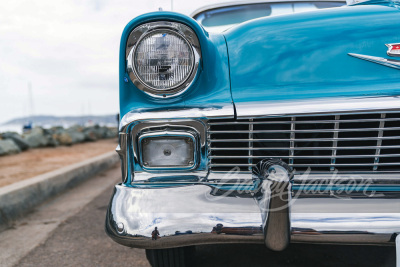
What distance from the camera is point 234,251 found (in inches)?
67.5

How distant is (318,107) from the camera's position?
1.11 metres

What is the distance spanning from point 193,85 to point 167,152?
269 mm

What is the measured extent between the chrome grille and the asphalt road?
2.01 ft

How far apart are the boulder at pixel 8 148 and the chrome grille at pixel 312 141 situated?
4923mm

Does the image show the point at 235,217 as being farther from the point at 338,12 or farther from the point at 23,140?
the point at 23,140

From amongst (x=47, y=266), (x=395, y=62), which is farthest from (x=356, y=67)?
(x=47, y=266)

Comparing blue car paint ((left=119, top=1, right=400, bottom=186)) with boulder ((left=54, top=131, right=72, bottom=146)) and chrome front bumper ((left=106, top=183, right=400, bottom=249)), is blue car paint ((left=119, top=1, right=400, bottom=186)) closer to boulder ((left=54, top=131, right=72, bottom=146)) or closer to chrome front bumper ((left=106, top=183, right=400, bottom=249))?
chrome front bumper ((left=106, top=183, right=400, bottom=249))

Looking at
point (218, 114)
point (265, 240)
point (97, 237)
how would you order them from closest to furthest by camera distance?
1. point (265, 240)
2. point (218, 114)
3. point (97, 237)

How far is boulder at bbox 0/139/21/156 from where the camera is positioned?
5.05 m

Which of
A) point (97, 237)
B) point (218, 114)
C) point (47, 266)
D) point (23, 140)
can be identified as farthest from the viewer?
point (23, 140)

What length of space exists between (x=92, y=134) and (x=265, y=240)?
9317 millimetres

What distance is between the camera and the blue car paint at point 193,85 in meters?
1.17

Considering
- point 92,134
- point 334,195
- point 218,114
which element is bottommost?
point 92,134

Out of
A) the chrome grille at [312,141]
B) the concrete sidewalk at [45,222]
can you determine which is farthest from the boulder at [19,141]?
the chrome grille at [312,141]
